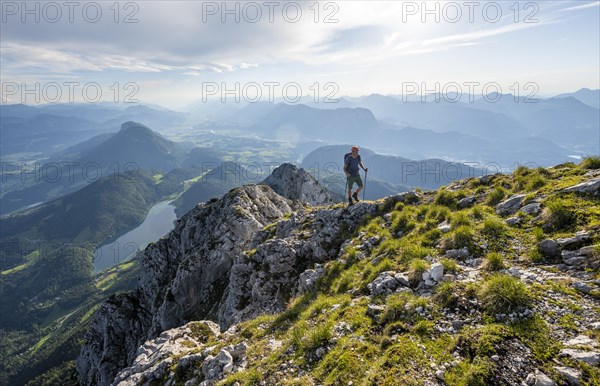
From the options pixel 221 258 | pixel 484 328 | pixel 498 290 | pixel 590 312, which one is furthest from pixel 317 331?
pixel 221 258

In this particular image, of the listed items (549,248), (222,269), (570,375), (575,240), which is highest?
(575,240)

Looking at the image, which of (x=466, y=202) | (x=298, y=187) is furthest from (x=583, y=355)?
(x=298, y=187)

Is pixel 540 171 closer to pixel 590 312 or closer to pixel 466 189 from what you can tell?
pixel 466 189

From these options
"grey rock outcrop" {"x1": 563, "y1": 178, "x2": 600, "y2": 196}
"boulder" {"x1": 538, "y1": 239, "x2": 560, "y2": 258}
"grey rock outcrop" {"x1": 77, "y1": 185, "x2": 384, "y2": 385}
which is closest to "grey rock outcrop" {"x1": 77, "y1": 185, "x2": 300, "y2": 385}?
"grey rock outcrop" {"x1": 77, "y1": 185, "x2": 384, "y2": 385}

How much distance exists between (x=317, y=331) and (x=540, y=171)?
16.0 m

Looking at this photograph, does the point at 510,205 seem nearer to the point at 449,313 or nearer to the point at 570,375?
the point at 449,313

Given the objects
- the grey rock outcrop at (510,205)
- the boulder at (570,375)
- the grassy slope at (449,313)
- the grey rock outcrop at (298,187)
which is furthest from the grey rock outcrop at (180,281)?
the boulder at (570,375)

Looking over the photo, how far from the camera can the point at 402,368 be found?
8039mm

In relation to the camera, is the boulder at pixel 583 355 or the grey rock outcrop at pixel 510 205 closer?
the boulder at pixel 583 355

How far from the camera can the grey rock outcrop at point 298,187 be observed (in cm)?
8094

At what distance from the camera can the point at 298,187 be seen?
82625 millimetres

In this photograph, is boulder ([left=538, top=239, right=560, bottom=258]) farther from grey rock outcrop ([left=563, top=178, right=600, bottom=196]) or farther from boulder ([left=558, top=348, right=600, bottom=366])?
boulder ([left=558, top=348, right=600, bottom=366])

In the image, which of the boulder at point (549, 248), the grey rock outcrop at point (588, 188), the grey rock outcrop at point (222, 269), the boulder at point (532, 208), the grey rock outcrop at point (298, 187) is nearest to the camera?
the boulder at point (549, 248)

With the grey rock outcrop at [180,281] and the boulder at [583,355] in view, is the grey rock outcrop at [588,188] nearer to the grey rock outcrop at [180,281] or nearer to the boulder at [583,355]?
the boulder at [583,355]
